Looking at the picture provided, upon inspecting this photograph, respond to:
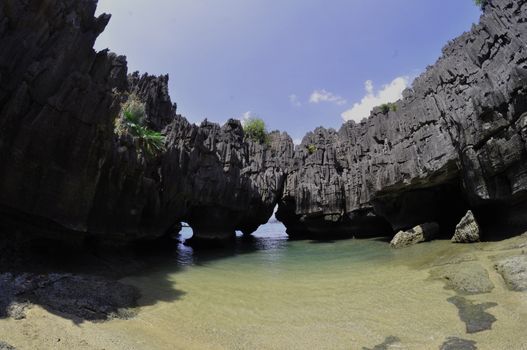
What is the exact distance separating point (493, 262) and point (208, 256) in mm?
14941

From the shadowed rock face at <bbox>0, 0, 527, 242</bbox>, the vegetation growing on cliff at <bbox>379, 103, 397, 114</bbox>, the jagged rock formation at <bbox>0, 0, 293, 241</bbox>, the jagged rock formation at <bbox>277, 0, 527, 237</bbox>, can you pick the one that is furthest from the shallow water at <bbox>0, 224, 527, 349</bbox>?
the vegetation growing on cliff at <bbox>379, 103, 397, 114</bbox>

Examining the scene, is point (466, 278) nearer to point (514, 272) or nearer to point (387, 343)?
point (514, 272)

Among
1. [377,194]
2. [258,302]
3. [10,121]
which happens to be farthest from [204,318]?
[377,194]

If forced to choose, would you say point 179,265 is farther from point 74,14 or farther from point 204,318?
point 74,14

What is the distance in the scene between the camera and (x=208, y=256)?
68.0 ft

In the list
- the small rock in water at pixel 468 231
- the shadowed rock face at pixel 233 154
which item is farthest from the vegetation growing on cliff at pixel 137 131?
the small rock in water at pixel 468 231

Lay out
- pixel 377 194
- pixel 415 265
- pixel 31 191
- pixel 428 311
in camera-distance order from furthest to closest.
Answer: pixel 377 194 < pixel 415 265 < pixel 31 191 < pixel 428 311

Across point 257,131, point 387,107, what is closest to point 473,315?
point 387,107

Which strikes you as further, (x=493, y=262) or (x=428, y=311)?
(x=493, y=262)

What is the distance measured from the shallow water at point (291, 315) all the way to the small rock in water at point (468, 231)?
2891 millimetres

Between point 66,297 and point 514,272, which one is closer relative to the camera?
point 66,297

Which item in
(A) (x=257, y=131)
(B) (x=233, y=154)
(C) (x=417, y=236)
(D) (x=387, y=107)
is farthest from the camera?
(A) (x=257, y=131)

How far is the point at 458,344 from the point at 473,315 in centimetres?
179

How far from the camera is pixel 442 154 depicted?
65.5 ft
